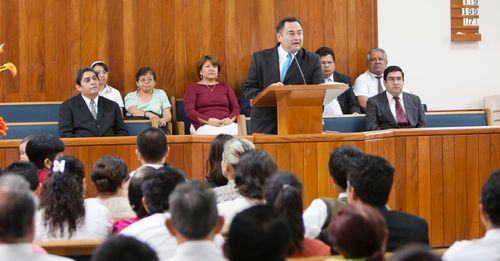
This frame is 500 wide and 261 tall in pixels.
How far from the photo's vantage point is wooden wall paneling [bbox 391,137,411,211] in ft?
17.7

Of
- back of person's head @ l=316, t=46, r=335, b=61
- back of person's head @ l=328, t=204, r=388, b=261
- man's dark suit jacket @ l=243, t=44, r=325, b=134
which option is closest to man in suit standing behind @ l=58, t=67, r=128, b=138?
man's dark suit jacket @ l=243, t=44, r=325, b=134

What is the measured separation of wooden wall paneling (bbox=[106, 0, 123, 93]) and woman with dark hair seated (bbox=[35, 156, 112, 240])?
15.4 ft

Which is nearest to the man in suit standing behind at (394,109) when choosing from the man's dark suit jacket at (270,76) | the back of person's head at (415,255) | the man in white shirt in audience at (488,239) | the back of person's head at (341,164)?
the man's dark suit jacket at (270,76)

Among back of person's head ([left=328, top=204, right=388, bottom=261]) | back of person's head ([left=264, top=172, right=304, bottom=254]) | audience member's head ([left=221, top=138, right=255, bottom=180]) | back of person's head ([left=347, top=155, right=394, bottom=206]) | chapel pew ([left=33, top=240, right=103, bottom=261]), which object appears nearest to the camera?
back of person's head ([left=328, top=204, right=388, bottom=261])

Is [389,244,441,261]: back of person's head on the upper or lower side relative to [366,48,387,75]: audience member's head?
lower

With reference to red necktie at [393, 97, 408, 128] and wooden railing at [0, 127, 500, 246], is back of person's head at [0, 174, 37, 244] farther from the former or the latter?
red necktie at [393, 97, 408, 128]

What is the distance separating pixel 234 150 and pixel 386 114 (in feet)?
9.29

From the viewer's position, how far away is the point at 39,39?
26.6ft

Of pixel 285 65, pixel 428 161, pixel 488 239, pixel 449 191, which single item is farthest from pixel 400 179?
pixel 488 239

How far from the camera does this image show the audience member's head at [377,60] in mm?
8164

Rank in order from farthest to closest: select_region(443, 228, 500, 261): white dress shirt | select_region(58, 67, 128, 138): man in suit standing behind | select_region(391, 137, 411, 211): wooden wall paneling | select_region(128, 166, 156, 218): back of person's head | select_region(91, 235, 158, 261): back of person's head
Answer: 1. select_region(58, 67, 128, 138): man in suit standing behind
2. select_region(391, 137, 411, 211): wooden wall paneling
3. select_region(128, 166, 156, 218): back of person's head
4. select_region(443, 228, 500, 261): white dress shirt
5. select_region(91, 235, 158, 261): back of person's head

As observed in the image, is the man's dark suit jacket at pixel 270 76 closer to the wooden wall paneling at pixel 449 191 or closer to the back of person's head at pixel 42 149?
the wooden wall paneling at pixel 449 191

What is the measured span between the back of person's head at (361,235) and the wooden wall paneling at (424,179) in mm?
3249

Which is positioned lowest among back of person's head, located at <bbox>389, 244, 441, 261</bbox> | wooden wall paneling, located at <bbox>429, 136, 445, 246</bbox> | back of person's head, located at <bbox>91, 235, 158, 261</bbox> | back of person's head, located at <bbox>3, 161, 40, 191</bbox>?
wooden wall paneling, located at <bbox>429, 136, 445, 246</bbox>
